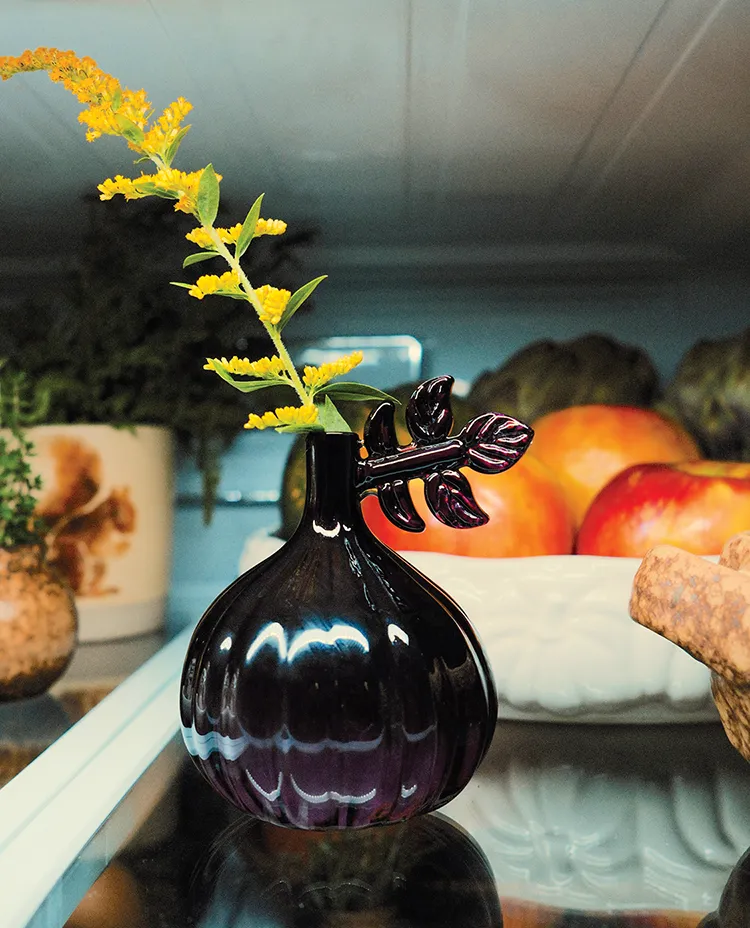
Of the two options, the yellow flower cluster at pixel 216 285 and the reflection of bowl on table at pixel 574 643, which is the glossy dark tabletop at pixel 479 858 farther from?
the yellow flower cluster at pixel 216 285

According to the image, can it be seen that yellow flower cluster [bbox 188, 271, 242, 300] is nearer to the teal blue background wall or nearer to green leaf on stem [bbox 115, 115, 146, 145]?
green leaf on stem [bbox 115, 115, 146, 145]

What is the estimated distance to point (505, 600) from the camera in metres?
0.45

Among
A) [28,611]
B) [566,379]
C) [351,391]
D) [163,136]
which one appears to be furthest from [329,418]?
[566,379]

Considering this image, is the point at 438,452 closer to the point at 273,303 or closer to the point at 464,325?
the point at 273,303

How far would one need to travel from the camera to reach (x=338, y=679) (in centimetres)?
32

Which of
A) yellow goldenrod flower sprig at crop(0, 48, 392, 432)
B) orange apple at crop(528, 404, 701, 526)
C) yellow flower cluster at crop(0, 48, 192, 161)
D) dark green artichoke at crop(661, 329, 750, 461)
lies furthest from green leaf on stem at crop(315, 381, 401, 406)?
dark green artichoke at crop(661, 329, 750, 461)

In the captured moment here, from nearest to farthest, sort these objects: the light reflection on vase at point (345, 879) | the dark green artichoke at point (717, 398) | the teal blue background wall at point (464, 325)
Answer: the light reflection on vase at point (345, 879), the dark green artichoke at point (717, 398), the teal blue background wall at point (464, 325)

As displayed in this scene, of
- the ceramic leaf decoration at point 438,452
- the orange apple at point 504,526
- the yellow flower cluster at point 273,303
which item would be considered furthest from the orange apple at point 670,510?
the yellow flower cluster at point 273,303

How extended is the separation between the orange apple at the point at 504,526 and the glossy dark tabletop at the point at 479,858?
11 centimetres

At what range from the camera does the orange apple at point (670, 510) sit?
0.47 metres

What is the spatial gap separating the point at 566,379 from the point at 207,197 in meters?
0.43

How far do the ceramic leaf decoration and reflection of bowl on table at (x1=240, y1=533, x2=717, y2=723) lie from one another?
79mm

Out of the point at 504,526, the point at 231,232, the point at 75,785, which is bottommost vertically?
the point at 75,785

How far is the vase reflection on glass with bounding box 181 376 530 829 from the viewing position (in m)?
0.32
